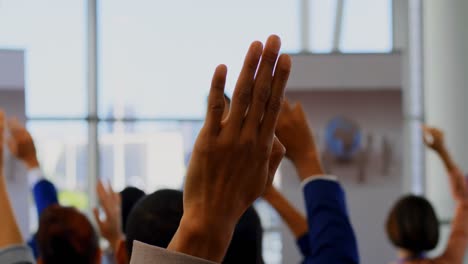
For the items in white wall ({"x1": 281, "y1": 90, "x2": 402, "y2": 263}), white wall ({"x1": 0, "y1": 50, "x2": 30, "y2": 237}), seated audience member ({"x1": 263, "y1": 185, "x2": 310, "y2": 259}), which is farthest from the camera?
white wall ({"x1": 281, "y1": 90, "x2": 402, "y2": 263})

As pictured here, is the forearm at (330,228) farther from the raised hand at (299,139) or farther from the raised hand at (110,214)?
the raised hand at (110,214)

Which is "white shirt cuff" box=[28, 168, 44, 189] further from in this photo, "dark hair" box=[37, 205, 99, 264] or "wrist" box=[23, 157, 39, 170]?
"dark hair" box=[37, 205, 99, 264]

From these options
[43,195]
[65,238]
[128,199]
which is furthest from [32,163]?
[65,238]

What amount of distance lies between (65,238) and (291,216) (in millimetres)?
587

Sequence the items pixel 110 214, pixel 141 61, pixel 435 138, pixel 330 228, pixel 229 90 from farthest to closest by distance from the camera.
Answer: pixel 141 61
pixel 229 90
pixel 435 138
pixel 110 214
pixel 330 228

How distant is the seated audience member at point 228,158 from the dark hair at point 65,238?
132 cm

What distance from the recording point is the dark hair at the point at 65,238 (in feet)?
6.77

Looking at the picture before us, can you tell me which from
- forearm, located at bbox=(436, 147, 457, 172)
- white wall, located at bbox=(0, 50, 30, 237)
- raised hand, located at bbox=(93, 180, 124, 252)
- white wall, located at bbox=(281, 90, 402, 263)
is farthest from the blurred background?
raised hand, located at bbox=(93, 180, 124, 252)

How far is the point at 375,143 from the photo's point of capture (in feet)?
19.0

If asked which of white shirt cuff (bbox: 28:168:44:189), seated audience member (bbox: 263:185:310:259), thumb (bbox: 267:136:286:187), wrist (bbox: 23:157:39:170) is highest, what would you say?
thumb (bbox: 267:136:286:187)

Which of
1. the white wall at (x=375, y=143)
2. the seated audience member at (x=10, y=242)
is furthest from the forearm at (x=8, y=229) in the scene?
the white wall at (x=375, y=143)

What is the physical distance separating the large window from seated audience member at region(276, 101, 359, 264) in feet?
19.3

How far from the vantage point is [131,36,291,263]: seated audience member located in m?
0.77

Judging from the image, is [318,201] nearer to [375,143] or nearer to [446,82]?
[375,143]
